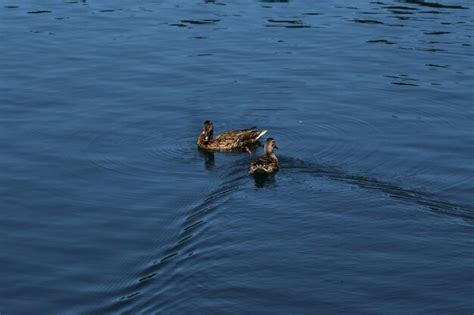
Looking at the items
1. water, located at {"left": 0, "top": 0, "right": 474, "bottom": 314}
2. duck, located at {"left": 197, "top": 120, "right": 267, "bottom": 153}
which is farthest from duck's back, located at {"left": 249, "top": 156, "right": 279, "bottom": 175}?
duck, located at {"left": 197, "top": 120, "right": 267, "bottom": 153}

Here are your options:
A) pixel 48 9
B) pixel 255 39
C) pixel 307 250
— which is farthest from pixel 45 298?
pixel 48 9

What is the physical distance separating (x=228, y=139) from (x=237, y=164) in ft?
3.19

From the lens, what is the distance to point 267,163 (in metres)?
23.5

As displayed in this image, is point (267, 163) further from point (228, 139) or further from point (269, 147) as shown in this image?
point (228, 139)

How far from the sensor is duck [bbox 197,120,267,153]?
84.3 ft

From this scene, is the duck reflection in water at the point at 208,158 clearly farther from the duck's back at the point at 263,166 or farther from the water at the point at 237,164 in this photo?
the duck's back at the point at 263,166

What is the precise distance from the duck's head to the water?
1.42 feet

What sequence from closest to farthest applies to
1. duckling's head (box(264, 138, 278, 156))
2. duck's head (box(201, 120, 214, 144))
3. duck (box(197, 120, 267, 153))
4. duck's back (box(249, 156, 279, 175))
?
duck's back (box(249, 156, 279, 175)) → duckling's head (box(264, 138, 278, 156)) → duck (box(197, 120, 267, 153)) → duck's head (box(201, 120, 214, 144))

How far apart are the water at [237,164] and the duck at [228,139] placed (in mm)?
305

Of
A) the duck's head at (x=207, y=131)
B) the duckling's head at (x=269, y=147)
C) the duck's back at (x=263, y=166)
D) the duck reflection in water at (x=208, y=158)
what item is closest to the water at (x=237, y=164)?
the duck reflection in water at (x=208, y=158)

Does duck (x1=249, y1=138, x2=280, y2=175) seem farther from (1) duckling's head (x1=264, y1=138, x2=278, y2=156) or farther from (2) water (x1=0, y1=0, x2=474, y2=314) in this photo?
(2) water (x1=0, y1=0, x2=474, y2=314)

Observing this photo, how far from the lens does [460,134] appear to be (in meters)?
26.8

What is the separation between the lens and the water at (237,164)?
1859 centimetres

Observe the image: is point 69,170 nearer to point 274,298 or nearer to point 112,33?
point 274,298
